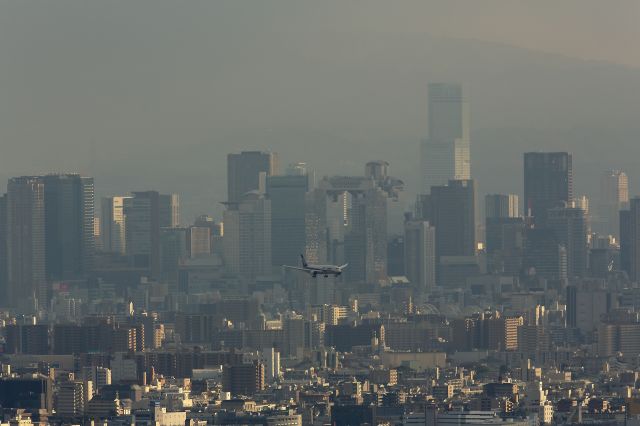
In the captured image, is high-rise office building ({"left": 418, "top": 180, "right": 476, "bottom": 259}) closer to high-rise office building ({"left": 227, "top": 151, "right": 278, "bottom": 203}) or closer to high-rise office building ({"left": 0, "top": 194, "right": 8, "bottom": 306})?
high-rise office building ({"left": 227, "top": 151, "right": 278, "bottom": 203})

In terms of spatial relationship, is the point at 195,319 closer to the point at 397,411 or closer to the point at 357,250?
the point at 357,250

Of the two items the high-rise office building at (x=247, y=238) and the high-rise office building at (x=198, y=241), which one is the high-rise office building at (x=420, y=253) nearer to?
the high-rise office building at (x=247, y=238)

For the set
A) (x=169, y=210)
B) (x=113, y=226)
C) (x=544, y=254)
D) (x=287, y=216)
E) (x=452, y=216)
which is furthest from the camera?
(x=113, y=226)

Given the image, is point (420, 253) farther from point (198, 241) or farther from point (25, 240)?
point (25, 240)

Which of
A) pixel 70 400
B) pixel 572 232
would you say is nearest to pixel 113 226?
pixel 572 232

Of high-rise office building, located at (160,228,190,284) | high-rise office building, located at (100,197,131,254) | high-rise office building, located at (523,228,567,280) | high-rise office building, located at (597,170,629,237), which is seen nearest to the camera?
high-rise office building, located at (597,170,629,237)

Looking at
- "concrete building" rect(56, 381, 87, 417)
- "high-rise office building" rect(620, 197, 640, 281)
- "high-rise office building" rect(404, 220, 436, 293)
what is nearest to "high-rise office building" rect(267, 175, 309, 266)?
"high-rise office building" rect(404, 220, 436, 293)

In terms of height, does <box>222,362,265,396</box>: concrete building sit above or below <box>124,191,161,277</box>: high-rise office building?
below
